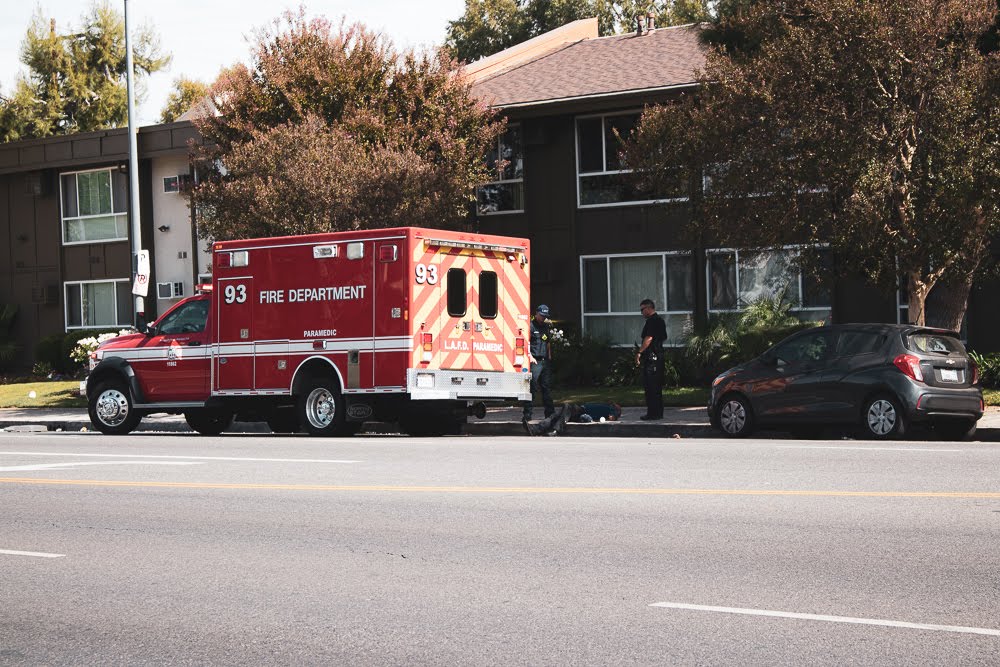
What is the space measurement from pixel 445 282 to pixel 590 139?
39.5 ft

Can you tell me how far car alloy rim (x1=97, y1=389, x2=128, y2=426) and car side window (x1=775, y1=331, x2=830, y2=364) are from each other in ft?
33.4

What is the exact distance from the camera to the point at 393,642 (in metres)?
6.30

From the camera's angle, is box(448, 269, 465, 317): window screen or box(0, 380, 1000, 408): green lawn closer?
box(448, 269, 465, 317): window screen

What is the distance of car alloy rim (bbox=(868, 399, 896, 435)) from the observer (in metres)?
16.7

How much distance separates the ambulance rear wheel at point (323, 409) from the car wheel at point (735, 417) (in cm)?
529

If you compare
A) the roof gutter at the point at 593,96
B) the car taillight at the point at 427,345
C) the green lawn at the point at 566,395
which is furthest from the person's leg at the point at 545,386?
the roof gutter at the point at 593,96

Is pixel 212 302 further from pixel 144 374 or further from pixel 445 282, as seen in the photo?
pixel 445 282

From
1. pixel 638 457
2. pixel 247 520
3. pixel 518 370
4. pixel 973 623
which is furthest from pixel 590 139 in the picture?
pixel 973 623

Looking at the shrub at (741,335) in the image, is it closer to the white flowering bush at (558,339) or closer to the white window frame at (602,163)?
the white flowering bush at (558,339)

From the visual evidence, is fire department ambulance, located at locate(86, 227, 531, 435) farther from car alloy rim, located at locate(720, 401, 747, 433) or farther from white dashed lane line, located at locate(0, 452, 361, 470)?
white dashed lane line, located at locate(0, 452, 361, 470)

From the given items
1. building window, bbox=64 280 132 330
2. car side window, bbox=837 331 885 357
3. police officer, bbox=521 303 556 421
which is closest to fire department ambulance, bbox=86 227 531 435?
police officer, bbox=521 303 556 421

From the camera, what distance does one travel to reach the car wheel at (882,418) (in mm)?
16672

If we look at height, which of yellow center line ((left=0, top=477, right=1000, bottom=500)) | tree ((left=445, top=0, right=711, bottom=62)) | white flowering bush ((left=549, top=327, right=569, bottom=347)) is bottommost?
yellow center line ((left=0, top=477, right=1000, bottom=500))

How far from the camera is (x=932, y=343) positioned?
1695cm
